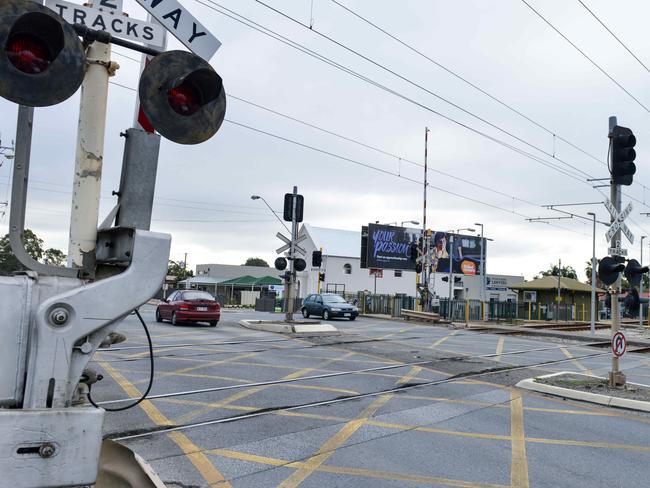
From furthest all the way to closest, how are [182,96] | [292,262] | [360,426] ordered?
[292,262]
[360,426]
[182,96]

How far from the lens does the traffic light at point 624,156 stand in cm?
985

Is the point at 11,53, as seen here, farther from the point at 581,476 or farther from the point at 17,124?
the point at 581,476

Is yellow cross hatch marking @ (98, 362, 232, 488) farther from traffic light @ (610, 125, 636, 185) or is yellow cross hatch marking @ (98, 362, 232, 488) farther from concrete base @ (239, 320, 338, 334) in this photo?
concrete base @ (239, 320, 338, 334)

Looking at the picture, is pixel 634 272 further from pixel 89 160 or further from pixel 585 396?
pixel 89 160

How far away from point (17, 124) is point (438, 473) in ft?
14.0

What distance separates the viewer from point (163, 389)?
26.3 ft

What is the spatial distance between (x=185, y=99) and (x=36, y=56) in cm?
70

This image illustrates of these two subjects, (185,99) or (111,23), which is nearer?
(185,99)

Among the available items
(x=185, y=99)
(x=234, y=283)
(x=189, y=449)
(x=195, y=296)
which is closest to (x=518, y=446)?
(x=189, y=449)

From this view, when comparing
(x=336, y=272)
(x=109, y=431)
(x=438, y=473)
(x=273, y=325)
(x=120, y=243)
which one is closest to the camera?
(x=120, y=243)

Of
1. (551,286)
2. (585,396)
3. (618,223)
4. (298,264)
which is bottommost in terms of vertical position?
(585,396)

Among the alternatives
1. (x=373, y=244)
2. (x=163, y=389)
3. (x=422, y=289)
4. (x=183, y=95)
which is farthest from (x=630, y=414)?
(x=373, y=244)

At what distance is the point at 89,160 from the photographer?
2.65 m

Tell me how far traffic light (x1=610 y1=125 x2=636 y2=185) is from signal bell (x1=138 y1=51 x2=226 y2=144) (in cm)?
914
